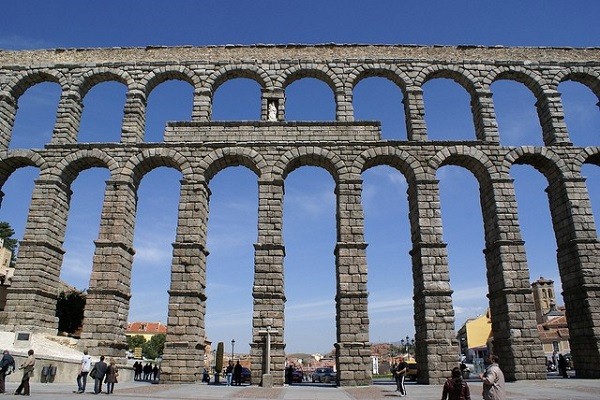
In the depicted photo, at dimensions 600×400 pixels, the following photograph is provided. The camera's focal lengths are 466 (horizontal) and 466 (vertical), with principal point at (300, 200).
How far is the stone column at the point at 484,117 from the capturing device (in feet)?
70.1

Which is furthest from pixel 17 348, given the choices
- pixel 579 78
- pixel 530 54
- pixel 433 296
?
pixel 579 78

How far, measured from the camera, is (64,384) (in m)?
16.0

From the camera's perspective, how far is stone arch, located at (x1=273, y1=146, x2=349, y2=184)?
2044cm

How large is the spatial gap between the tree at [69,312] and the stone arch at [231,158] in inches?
738

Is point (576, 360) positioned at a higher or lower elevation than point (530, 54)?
lower

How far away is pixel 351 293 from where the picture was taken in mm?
18266

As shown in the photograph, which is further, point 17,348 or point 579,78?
point 579,78

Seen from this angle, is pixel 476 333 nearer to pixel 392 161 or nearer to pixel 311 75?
pixel 392 161

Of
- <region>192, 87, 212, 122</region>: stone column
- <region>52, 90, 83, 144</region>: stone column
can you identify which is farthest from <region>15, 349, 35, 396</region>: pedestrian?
<region>192, 87, 212, 122</region>: stone column

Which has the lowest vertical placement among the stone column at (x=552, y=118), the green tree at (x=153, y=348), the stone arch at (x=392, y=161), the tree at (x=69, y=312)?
the green tree at (x=153, y=348)

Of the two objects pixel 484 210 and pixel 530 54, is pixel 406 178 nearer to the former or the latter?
pixel 484 210

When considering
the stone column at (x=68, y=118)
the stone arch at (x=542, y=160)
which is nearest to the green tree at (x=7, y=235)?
the stone column at (x=68, y=118)

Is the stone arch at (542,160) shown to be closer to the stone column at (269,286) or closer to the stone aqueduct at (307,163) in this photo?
the stone aqueduct at (307,163)

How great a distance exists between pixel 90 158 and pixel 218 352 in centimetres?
1050
